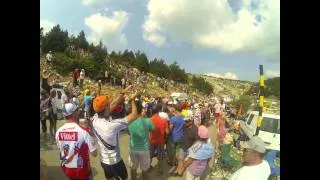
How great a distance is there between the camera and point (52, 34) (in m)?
6.01

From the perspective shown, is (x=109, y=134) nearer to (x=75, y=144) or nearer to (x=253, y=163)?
(x=75, y=144)

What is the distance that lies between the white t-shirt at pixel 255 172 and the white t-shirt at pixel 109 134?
165 cm

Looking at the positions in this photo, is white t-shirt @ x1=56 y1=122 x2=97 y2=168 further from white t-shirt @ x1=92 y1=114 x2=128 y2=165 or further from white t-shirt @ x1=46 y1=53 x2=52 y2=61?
white t-shirt @ x1=46 y1=53 x2=52 y2=61

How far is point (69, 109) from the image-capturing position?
6.02 m

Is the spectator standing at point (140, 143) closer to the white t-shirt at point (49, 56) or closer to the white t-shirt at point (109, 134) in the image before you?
the white t-shirt at point (109, 134)

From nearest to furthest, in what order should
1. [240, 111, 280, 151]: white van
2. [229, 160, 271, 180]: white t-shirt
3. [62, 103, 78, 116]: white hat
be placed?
[229, 160, 271, 180]: white t-shirt → [240, 111, 280, 151]: white van → [62, 103, 78, 116]: white hat

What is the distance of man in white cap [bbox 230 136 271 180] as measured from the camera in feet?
18.7

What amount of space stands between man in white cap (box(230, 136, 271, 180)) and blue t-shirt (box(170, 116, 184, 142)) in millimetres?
836

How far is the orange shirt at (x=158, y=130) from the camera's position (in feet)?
19.4

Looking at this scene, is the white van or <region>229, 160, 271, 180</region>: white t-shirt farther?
the white van

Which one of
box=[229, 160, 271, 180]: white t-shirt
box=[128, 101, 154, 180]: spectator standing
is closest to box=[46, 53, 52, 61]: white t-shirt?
box=[128, 101, 154, 180]: spectator standing

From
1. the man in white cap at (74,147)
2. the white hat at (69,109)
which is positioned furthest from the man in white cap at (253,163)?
the white hat at (69,109)
